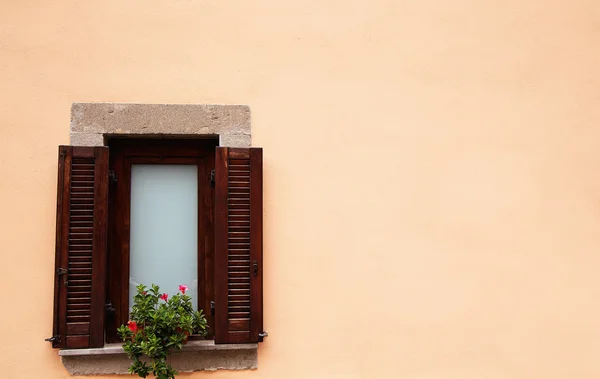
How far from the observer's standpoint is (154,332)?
134 inches

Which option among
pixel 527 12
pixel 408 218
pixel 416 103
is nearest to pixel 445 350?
pixel 408 218

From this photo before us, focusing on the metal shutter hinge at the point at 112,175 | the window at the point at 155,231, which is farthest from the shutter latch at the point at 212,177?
the metal shutter hinge at the point at 112,175

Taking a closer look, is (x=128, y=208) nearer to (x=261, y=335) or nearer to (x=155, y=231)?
(x=155, y=231)

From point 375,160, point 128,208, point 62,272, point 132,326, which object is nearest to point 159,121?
point 128,208

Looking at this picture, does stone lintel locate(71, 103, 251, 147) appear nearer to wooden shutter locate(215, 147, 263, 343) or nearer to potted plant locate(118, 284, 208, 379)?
wooden shutter locate(215, 147, 263, 343)

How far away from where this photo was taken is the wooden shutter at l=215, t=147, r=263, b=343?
3.66m

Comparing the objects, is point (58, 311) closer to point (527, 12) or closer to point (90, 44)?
point (90, 44)

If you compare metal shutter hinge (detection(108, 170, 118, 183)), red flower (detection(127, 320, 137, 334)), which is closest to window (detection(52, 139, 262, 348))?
metal shutter hinge (detection(108, 170, 118, 183))

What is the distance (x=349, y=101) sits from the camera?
13.0 ft

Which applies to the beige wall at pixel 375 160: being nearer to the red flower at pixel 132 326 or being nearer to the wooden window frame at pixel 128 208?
the wooden window frame at pixel 128 208

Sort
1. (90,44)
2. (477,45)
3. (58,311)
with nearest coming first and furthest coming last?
(58,311) → (90,44) → (477,45)

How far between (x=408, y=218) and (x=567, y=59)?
1635mm

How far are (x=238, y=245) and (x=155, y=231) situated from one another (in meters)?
0.60

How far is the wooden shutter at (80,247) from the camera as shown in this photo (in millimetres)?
3564
